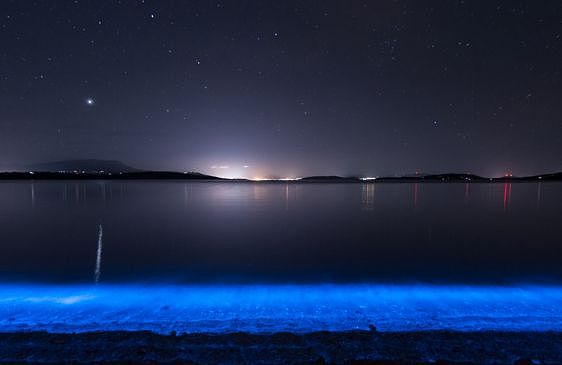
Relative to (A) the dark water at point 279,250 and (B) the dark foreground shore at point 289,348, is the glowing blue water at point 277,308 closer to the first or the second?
(B) the dark foreground shore at point 289,348

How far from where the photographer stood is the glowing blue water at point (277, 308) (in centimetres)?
342

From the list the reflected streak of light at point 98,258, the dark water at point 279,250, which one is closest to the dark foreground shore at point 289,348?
the dark water at point 279,250

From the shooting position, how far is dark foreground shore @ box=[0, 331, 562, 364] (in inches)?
104

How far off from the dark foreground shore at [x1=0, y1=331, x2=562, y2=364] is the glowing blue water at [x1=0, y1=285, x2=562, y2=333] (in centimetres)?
26

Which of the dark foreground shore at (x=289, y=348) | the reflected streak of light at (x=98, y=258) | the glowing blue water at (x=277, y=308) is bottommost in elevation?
the reflected streak of light at (x=98, y=258)

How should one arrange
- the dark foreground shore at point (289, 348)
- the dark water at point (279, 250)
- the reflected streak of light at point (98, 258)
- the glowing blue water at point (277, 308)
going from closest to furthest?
the dark foreground shore at point (289, 348), the glowing blue water at point (277, 308), the reflected streak of light at point (98, 258), the dark water at point (279, 250)

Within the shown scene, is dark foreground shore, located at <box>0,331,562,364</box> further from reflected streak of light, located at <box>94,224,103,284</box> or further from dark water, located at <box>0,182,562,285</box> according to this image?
reflected streak of light, located at <box>94,224,103,284</box>

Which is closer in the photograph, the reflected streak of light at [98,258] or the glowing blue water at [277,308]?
the glowing blue water at [277,308]

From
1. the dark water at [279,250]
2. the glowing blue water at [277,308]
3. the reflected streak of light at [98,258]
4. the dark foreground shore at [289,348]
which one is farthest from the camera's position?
the dark water at [279,250]

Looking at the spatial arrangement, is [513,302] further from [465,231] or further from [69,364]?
[465,231]

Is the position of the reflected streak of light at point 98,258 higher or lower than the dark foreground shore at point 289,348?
lower

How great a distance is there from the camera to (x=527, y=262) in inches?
256

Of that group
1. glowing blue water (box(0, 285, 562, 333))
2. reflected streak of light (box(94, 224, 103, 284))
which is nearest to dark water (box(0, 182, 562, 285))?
reflected streak of light (box(94, 224, 103, 284))

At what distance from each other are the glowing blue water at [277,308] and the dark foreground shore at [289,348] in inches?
10.2
